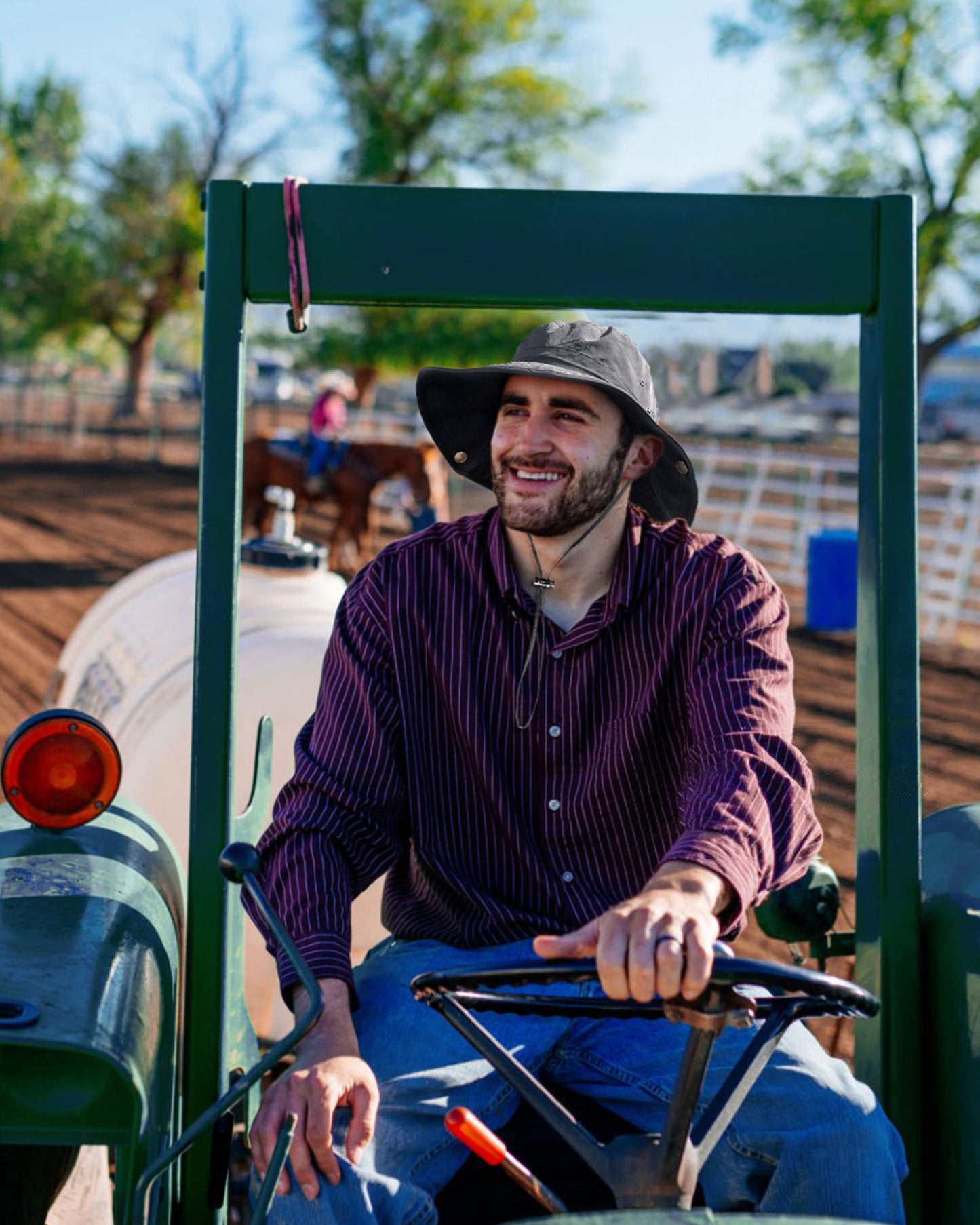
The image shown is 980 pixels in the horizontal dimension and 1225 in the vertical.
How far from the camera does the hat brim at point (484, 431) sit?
8.45ft

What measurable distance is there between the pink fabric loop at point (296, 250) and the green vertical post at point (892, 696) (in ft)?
2.87

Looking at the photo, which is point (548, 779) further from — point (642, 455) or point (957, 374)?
point (957, 374)

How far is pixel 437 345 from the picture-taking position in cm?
2945

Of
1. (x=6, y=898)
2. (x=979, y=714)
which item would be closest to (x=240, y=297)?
(x=6, y=898)

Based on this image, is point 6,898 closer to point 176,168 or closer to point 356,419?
point 356,419

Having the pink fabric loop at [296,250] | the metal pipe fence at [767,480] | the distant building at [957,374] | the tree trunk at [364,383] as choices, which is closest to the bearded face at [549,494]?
the pink fabric loop at [296,250]

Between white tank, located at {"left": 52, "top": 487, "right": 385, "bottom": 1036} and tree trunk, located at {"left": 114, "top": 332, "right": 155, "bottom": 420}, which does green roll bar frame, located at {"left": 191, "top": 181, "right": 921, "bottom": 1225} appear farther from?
tree trunk, located at {"left": 114, "top": 332, "right": 155, "bottom": 420}

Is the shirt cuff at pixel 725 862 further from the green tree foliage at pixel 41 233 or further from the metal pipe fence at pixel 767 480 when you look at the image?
the green tree foliage at pixel 41 233

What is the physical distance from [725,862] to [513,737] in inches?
21.0

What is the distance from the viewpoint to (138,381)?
4091cm

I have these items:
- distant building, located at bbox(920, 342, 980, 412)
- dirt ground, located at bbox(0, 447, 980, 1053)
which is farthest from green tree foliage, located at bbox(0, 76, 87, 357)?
distant building, located at bbox(920, 342, 980, 412)

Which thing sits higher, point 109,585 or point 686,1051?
point 109,585

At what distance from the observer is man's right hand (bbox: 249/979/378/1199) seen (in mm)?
1966

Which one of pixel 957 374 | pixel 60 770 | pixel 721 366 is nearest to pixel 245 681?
pixel 60 770
